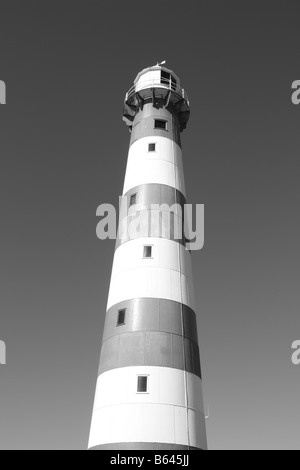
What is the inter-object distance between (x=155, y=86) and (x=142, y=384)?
21.3 meters

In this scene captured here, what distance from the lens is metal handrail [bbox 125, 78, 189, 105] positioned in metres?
31.3

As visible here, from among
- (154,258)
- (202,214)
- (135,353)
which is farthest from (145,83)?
(135,353)

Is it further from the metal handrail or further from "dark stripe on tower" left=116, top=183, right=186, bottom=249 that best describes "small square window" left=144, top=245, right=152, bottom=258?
the metal handrail

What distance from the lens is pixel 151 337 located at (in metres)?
20.5

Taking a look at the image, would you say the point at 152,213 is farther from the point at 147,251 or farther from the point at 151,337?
the point at 151,337

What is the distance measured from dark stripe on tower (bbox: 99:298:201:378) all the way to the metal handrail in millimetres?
17097

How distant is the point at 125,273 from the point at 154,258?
70.5 inches

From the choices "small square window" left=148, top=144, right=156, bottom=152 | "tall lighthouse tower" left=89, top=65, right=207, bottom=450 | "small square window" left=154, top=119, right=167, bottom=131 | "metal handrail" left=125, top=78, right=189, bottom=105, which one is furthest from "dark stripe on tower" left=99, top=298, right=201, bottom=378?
"metal handrail" left=125, top=78, right=189, bottom=105

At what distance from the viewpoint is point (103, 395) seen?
65.5 ft

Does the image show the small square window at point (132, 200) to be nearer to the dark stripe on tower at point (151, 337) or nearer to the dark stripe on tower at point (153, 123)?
the dark stripe on tower at point (153, 123)

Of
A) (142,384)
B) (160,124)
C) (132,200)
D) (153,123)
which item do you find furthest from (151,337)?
(160,124)

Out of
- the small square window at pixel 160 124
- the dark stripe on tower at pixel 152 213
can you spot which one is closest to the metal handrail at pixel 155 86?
the small square window at pixel 160 124
